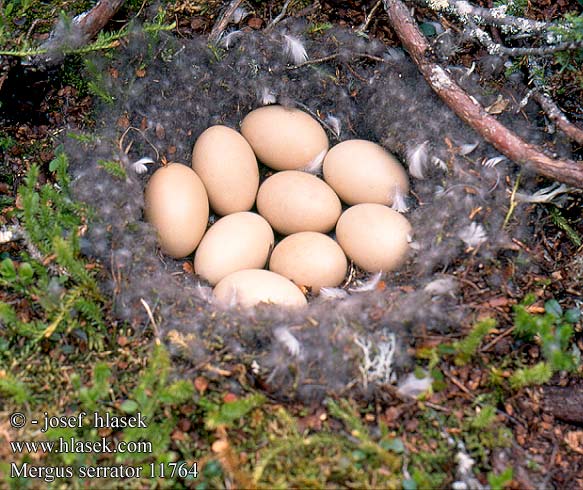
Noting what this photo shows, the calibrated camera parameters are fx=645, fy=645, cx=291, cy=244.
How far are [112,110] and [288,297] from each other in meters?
0.88

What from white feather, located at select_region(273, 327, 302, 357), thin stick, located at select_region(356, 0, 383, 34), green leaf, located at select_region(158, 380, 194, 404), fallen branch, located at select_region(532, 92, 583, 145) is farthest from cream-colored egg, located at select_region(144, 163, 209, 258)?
fallen branch, located at select_region(532, 92, 583, 145)

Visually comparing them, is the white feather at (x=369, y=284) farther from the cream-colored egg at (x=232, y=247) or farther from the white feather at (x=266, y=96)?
the white feather at (x=266, y=96)

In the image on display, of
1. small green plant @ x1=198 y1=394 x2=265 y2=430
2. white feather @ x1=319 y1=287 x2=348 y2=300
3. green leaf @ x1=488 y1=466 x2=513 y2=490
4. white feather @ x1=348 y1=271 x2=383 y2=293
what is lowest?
white feather @ x1=319 y1=287 x2=348 y2=300

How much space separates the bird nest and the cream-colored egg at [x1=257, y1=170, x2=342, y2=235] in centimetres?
23

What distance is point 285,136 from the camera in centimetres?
231

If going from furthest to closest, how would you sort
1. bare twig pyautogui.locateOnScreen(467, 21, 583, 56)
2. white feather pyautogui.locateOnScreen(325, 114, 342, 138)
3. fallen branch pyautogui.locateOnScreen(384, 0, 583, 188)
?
white feather pyautogui.locateOnScreen(325, 114, 342, 138)
bare twig pyautogui.locateOnScreen(467, 21, 583, 56)
fallen branch pyautogui.locateOnScreen(384, 0, 583, 188)

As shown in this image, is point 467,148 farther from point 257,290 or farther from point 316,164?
point 257,290

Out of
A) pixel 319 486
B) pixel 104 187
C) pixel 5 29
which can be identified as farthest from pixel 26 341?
pixel 5 29

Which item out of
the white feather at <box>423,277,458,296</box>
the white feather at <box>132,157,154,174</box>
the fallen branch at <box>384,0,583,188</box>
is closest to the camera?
the white feather at <box>423,277,458,296</box>

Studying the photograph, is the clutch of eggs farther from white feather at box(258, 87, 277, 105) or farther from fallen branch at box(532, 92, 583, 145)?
fallen branch at box(532, 92, 583, 145)

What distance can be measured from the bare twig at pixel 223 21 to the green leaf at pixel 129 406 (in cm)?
131

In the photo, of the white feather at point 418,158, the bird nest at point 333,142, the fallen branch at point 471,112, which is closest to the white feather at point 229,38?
the bird nest at point 333,142

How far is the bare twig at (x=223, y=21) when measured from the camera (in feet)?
7.54

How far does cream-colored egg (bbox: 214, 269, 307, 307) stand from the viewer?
196 centimetres
